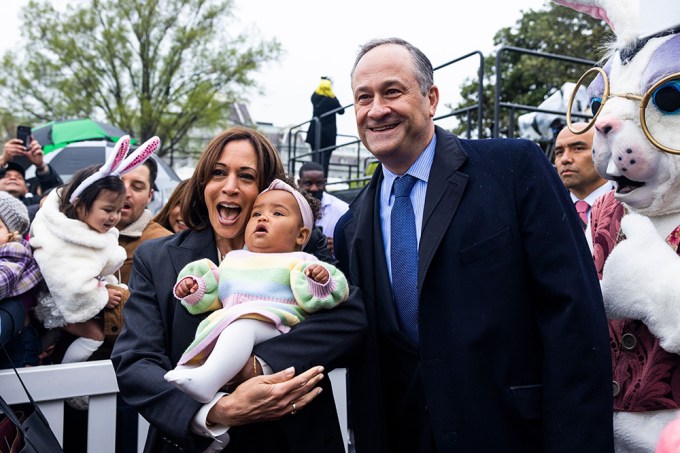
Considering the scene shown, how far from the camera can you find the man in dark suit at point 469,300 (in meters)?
1.90

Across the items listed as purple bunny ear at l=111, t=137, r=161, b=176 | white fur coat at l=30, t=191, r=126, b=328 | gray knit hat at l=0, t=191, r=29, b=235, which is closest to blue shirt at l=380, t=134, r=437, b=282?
purple bunny ear at l=111, t=137, r=161, b=176

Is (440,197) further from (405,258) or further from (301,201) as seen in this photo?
(301,201)

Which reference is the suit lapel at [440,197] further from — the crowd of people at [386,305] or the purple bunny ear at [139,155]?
the purple bunny ear at [139,155]

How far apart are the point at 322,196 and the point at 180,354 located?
435 centimetres

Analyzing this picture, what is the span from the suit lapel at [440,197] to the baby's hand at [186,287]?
2.54 ft

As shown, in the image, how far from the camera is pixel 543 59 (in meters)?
18.6

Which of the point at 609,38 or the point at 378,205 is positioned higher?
the point at 609,38

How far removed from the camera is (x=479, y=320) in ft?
6.42

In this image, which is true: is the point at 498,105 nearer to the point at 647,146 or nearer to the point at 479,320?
the point at 647,146

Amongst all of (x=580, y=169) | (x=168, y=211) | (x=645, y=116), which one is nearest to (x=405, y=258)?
(x=645, y=116)

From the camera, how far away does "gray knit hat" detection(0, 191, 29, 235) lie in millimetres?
2877

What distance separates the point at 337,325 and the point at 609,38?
1.68m

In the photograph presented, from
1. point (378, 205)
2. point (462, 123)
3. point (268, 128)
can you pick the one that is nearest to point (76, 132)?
point (378, 205)

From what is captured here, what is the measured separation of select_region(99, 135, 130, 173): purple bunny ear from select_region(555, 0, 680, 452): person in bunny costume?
218cm
